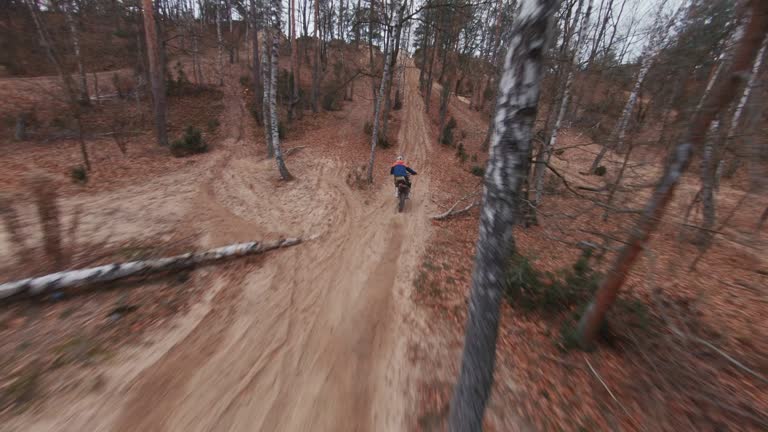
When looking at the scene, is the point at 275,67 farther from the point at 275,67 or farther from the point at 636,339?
the point at 636,339

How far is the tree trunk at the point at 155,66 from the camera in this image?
10388mm

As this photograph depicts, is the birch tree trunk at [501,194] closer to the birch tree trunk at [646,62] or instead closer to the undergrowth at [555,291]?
the birch tree trunk at [646,62]

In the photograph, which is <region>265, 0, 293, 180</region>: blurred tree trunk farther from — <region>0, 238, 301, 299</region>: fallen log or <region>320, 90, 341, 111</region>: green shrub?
<region>320, 90, 341, 111</region>: green shrub

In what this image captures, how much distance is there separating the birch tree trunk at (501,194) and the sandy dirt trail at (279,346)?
4.46ft

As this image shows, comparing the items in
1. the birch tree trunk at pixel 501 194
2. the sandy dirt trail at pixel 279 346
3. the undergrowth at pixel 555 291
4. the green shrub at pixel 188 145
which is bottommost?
Result: the sandy dirt trail at pixel 279 346

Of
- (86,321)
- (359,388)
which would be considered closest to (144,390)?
(86,321)

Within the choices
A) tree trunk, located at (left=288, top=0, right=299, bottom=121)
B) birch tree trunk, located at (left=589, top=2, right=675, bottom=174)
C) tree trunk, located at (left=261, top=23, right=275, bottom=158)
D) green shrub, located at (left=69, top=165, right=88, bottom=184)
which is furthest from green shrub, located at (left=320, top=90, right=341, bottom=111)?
birch tree trunk, located at (left=589, top=2, right=675, bottom=174)

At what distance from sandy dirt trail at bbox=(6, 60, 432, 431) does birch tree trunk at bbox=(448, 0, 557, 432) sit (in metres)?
1.36

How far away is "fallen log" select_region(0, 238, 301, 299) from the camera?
3.65m

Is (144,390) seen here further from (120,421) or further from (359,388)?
(359,388)

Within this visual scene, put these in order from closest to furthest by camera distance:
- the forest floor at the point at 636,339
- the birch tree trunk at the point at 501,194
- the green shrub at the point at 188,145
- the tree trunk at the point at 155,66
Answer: the birch tree trunk at the point at 501,194 < the forest floor at the point at 636,339 < the tree trunk at the point at 155,66 < the green shrub at the point at 188,145

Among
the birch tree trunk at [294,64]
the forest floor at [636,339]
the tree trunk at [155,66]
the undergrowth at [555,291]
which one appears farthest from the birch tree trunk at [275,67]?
the undergrowth at [555,291]

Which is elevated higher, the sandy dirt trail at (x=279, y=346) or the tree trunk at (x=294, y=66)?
the tree trunk at (x=294, y=66)

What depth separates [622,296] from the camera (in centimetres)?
448
